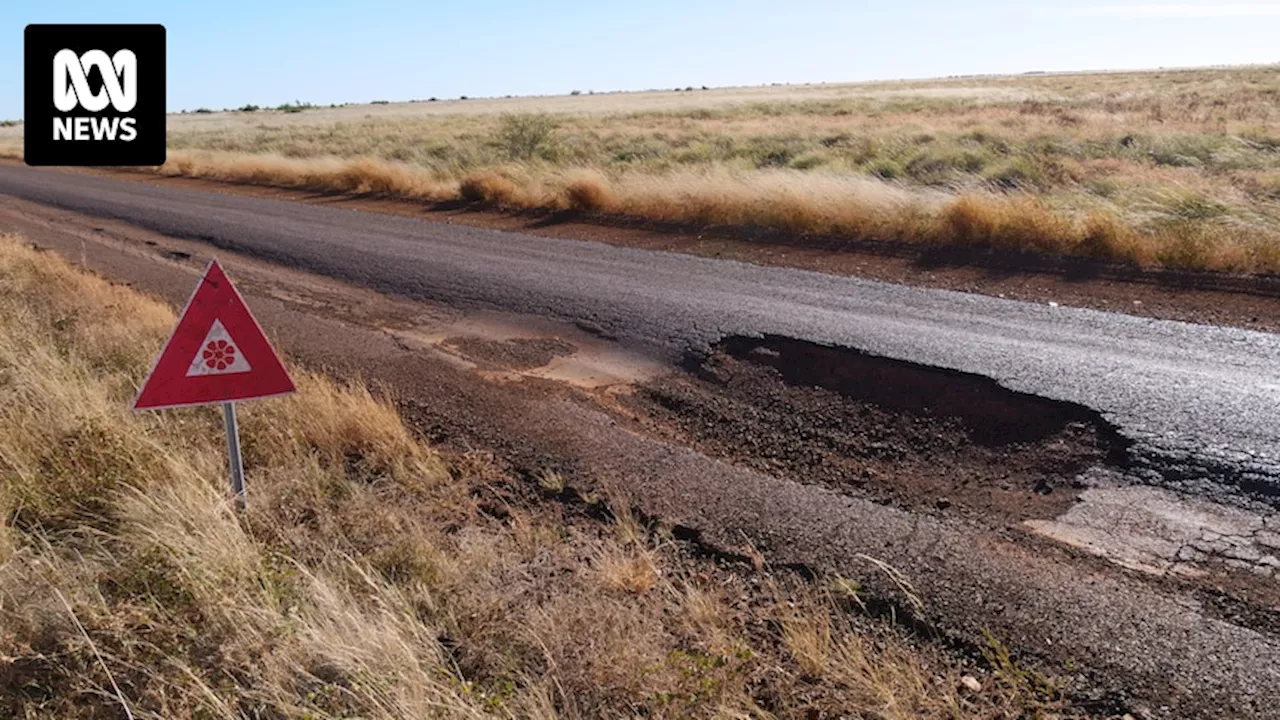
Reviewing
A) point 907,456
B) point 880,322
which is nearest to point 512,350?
point 880,322

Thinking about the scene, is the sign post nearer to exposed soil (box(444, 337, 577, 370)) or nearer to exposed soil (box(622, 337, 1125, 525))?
exposed soil (box(622, 337, 1125, 525))

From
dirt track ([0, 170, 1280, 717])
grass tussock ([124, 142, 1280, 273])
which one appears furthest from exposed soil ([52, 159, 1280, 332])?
dirt track ([0, 170, 1280, 717])

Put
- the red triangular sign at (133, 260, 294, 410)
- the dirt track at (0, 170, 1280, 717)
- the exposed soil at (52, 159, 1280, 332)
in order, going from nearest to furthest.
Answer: the dirt track at (0, 170, 1280, 717) → the red triangular sign at (133, 260, 294, 410) → the exposed soil at (52, 159, 1280, 332)

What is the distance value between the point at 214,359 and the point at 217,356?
0.7 inches

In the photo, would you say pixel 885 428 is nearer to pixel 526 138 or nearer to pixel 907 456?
pixel 907 456

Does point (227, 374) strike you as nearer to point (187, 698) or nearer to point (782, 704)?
point (187, 698)

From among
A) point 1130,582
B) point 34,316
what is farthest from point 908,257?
point 34,316

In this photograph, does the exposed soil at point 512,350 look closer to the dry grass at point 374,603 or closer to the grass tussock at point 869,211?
the dry grass at point 374,603

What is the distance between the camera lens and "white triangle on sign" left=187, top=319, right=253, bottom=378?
369 centimetres

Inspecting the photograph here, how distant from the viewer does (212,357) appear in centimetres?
371

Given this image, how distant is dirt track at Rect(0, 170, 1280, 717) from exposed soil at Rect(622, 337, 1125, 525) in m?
0.02

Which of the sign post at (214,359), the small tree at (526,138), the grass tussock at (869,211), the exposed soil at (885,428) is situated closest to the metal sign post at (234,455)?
the sign post at (214,359)

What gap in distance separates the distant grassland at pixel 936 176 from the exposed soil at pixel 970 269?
35cm

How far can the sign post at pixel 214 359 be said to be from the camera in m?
3.63
